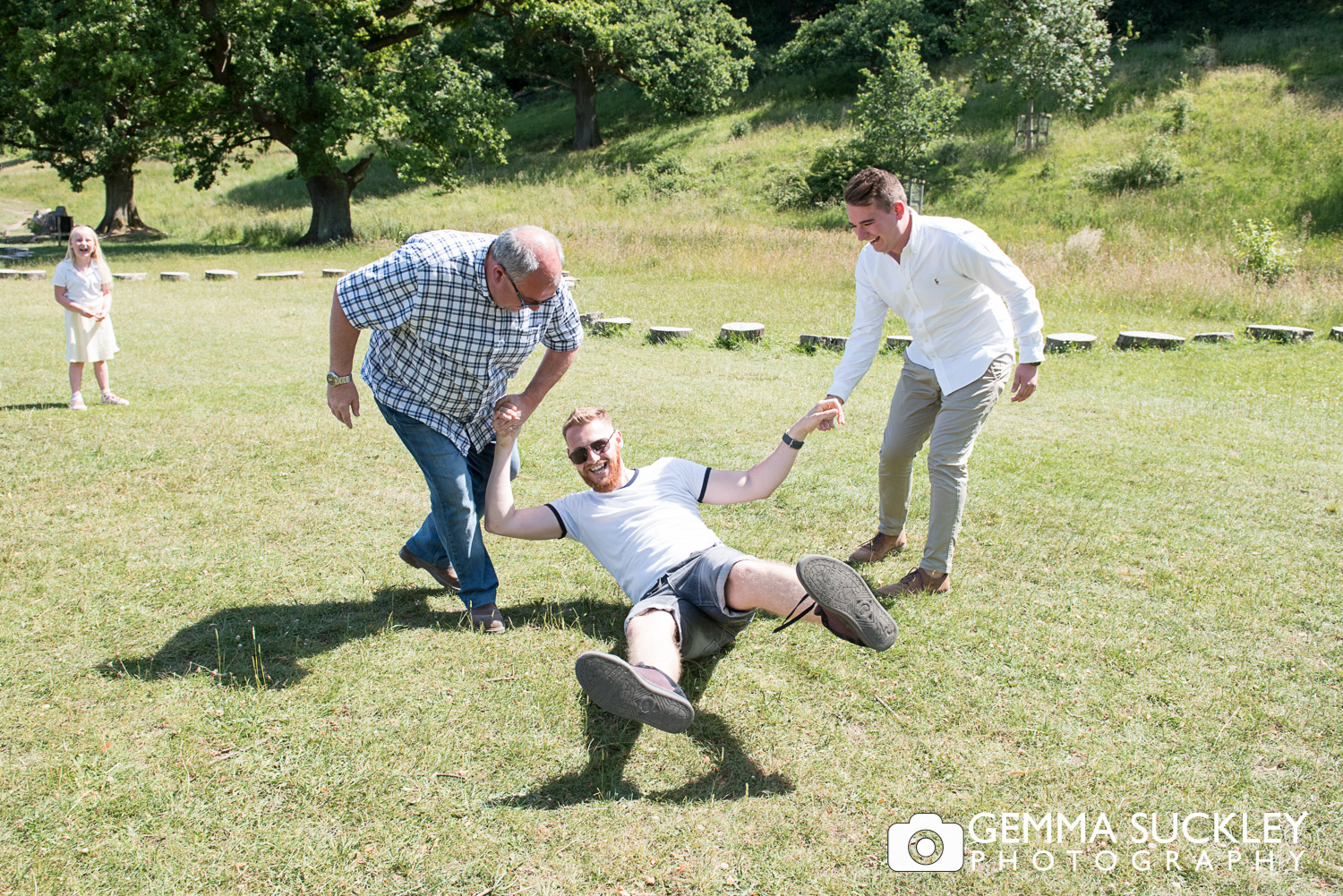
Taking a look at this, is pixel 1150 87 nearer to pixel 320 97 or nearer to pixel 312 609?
pixel 320 97

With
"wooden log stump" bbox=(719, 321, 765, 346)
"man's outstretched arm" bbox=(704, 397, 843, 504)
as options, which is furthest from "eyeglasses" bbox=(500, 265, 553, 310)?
"wooden log stump" bbox=(719, 321, 765, 346)

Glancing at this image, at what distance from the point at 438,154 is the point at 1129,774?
2339 cm

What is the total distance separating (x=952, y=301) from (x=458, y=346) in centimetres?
254

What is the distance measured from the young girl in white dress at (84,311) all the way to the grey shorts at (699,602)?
24.0 feet

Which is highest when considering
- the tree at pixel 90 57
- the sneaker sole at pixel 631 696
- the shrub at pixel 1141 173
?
the tree at pixel 90 57

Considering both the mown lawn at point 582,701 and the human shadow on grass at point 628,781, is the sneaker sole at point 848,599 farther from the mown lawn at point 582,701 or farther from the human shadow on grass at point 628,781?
the human shadow on grass at point 628,781

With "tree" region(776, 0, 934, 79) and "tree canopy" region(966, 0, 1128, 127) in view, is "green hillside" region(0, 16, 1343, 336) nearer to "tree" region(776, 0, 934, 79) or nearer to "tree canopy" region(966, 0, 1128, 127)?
"tree canopy" region(966, 0, 1128, 127)

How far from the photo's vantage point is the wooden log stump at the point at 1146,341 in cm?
1197

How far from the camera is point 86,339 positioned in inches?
337

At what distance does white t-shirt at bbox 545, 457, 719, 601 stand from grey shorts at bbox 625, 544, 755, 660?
0.07 m

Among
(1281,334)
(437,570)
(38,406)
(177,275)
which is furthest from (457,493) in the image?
(177,275)

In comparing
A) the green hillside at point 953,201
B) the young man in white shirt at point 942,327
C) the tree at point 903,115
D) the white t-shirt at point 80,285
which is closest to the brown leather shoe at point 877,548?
the young man in white shirt at point 942,327

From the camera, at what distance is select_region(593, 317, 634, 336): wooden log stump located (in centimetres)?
1328

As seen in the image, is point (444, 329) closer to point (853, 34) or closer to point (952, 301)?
point (952, 301)
